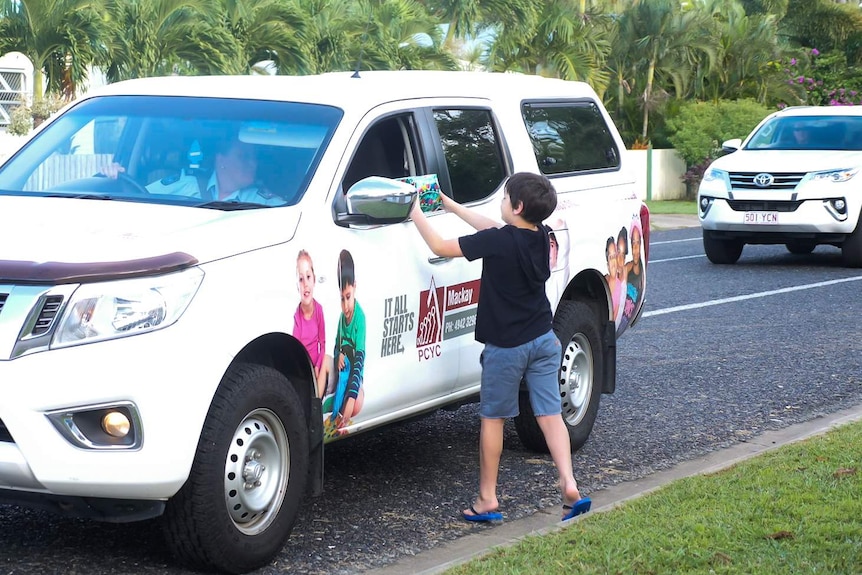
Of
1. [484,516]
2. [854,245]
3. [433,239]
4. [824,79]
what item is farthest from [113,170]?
[824,79]

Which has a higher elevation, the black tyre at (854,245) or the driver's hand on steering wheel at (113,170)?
the driver's hand on steering wheel at (113,170)

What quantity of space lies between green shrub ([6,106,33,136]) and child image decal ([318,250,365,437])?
18.8m

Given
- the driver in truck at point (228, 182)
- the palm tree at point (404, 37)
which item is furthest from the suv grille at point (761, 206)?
the palm tree at point (404, 37)

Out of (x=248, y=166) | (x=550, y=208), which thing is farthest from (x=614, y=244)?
(x=248, y=166)

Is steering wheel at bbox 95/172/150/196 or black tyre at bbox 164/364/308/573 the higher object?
steering wheel at bbox 95/172/150/196

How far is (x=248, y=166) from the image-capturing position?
5422mm

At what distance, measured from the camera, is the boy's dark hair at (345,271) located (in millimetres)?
5172

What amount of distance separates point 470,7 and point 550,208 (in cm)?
2834

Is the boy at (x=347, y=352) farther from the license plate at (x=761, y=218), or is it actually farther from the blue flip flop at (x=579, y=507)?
the license plate at (x=761, y=218)

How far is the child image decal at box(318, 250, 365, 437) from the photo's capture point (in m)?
5.14

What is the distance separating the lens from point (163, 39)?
2509 cm

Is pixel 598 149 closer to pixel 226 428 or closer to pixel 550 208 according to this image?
pixel 550 208

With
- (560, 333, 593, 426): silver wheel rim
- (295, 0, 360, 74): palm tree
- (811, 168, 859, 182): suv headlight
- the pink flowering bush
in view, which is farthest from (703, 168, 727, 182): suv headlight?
the pink flowering bush

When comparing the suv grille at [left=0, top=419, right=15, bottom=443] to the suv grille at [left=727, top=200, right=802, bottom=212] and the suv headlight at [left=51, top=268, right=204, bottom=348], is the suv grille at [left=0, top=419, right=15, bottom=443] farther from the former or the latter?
the suv grille at [left=727, top=200, right=802, bottom=212]
